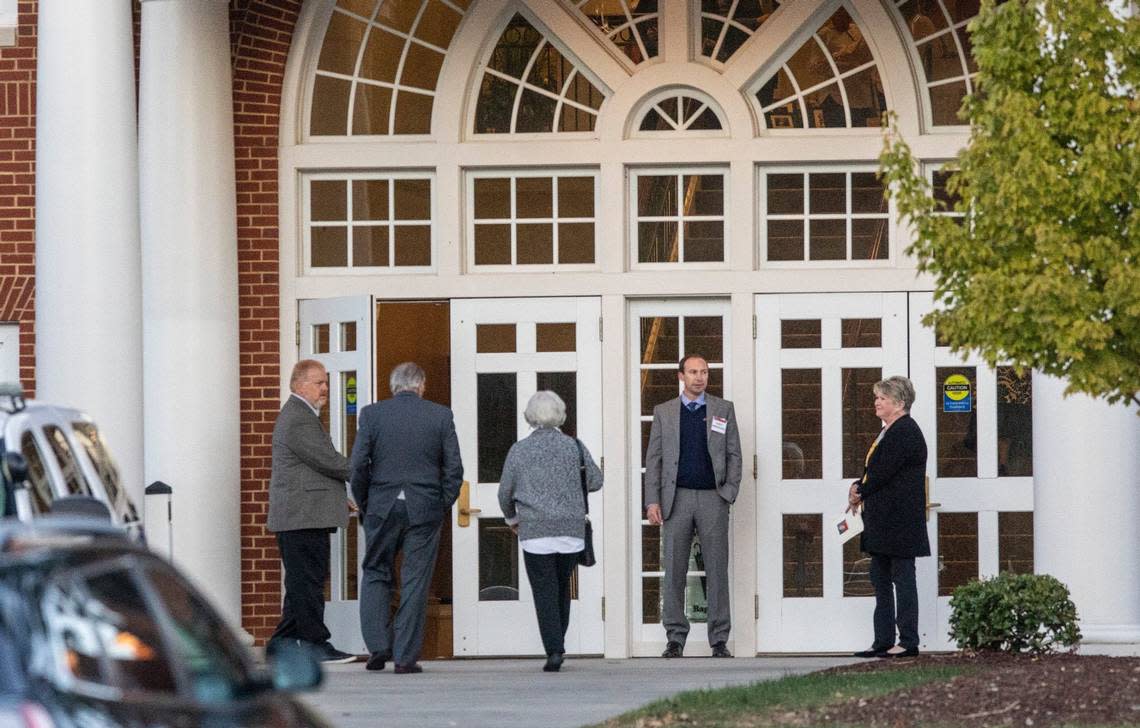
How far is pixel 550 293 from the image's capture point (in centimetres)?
1317

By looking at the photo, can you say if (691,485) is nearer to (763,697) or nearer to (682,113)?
(682,113)

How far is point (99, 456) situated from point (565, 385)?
6.00 meters

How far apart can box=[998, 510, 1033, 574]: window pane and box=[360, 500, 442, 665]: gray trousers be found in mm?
4159

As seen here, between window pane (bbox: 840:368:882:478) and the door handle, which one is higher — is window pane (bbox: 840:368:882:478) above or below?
above

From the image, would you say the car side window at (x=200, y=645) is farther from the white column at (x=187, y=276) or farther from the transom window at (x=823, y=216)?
the transom window at (x=823, y=216)

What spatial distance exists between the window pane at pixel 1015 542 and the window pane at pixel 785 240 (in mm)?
2323

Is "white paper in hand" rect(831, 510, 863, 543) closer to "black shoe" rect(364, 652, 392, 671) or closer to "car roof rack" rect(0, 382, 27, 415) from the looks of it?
"black shoe" rect(364, 652, 392, 671)

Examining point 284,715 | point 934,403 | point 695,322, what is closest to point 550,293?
point 695,322

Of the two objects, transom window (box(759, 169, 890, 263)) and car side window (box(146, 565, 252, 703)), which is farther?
transom window (box(759, 169, 890, 263))

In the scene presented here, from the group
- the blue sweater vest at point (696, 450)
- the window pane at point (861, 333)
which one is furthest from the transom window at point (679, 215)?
the blue sweater vest at point (696, 450)

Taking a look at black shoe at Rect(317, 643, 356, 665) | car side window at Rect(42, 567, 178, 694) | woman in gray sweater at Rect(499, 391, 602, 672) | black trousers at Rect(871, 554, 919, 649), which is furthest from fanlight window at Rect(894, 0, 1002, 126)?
car side window at Rect(42, 567, 178, 694)

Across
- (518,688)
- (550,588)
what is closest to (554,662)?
(550,588)

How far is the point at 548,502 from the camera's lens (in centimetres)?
1122

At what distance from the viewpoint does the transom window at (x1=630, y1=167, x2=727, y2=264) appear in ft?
43.5
